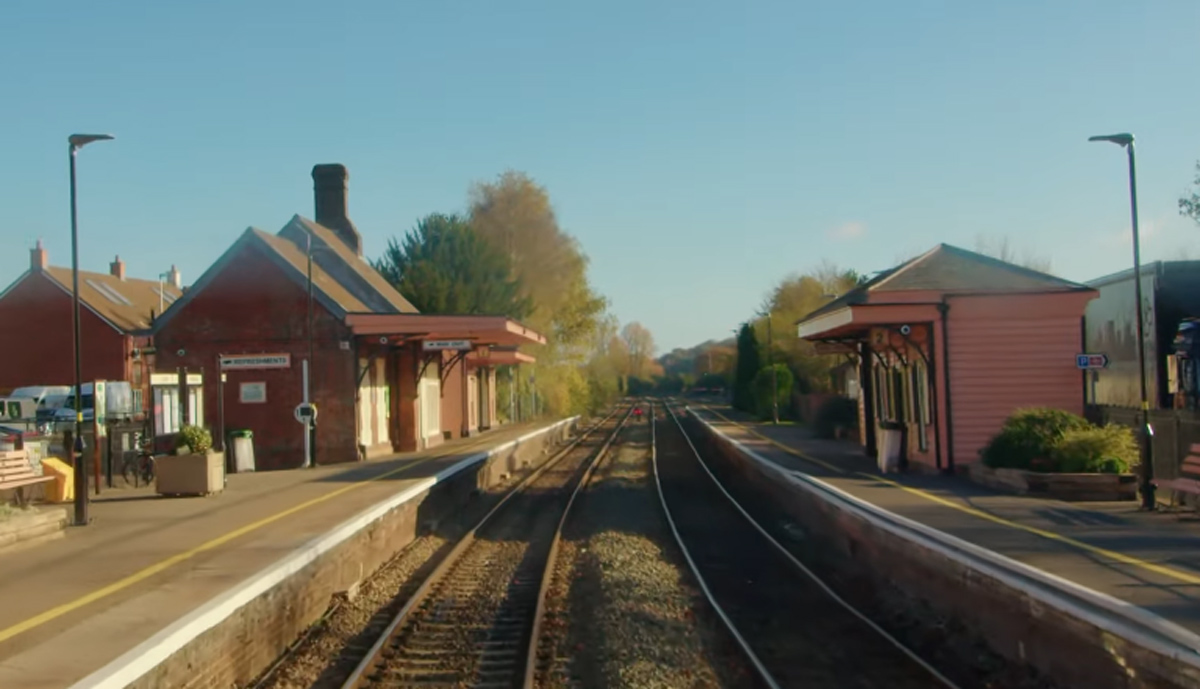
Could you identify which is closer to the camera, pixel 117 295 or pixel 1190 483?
pixel 1190 483

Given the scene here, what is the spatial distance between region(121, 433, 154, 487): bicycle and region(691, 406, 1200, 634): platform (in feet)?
40.0

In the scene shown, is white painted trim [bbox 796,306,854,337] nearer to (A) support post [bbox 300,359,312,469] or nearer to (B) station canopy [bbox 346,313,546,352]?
(B) station canopy [bbox 346,313,546,352]

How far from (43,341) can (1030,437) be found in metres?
45.0

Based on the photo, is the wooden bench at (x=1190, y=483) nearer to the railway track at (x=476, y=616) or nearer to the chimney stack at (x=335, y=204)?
the railway track at (x=476, y=616)

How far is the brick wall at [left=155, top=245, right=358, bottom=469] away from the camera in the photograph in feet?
90.0

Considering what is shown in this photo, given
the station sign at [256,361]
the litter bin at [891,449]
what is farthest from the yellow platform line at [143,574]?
the litter bin at [891,449]

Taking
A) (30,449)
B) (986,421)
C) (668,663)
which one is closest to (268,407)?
(30,449)

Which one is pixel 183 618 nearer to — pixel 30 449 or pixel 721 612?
pixel 721 612

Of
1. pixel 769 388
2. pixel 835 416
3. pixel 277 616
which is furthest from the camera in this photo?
pixel 769 388

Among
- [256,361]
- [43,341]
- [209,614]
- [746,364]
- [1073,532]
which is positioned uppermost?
[43,341]

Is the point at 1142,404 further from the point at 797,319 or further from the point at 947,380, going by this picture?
the point at 797,319

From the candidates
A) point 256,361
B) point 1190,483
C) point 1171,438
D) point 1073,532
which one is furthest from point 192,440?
point 1171,438

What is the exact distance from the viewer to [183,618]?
27.4 feet

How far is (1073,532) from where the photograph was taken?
12211mm
